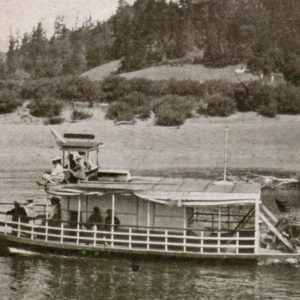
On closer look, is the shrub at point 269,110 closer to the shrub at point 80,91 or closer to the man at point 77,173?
the shrub at point 80,91

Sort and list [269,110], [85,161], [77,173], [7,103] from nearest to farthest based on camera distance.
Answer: [77,173] < [85,161] < [269,110] < [7,103]

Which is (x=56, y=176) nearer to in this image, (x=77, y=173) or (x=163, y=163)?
(x=77, y=173)

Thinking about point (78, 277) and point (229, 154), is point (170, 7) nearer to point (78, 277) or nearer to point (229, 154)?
point (229, 154)

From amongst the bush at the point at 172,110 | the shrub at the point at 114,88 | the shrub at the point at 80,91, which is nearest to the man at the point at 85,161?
the bush at the point at 172,110

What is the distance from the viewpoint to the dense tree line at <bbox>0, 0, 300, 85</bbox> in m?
46.9

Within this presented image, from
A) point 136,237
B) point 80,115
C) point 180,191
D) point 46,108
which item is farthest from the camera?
point 46,108

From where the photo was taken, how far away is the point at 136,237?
18562 millimetres

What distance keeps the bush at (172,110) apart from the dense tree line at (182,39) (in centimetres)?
914

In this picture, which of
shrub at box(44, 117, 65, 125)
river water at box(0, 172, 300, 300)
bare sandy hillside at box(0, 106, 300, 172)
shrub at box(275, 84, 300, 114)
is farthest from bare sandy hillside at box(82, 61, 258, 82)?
river water at box(0, 172, 300, 300)

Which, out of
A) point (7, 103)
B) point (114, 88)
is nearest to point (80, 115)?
point (7, 103)

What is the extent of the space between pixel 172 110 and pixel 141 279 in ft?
84.1

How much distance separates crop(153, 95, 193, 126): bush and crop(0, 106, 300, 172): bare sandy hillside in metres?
0.66

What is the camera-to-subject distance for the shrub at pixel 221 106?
135 ft

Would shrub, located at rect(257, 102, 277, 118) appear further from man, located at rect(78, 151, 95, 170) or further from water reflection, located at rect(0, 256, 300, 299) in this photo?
water reflection, located at rect(0, 256, 300, 299)
